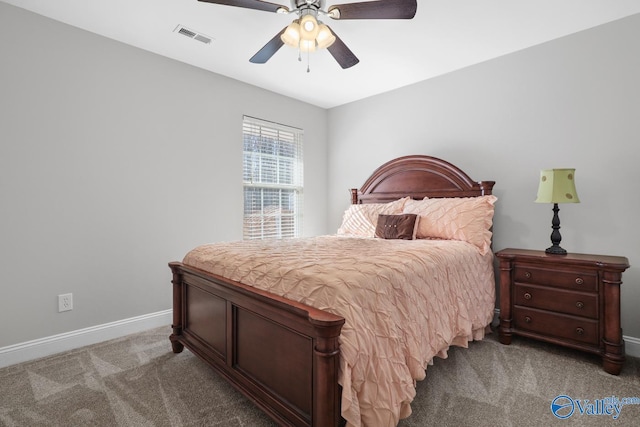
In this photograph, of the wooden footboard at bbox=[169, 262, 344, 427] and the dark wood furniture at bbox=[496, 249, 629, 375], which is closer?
the wooden footboard at bbox=[169, 262, 344, 427]

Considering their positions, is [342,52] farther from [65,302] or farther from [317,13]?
[65,302]

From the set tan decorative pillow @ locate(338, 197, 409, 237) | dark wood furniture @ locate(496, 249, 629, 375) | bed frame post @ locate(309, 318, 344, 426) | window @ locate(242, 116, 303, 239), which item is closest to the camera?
bed frame post @ locate(309, 318, 344, 426)

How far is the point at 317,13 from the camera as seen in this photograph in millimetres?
2025

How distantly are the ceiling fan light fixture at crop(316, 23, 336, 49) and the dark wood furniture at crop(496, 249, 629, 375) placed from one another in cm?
211

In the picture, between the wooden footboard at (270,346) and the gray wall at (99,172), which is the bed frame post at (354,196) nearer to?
the gray wall at (99,172)

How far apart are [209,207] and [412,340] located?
2555 millimetres

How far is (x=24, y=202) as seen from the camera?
7.63ft

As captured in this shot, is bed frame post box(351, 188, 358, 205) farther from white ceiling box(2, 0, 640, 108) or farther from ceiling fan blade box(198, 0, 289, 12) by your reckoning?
ceiling fan blade box(198, 0, 289, 12)

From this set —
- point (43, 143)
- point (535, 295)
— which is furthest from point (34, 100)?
point (535, 295)

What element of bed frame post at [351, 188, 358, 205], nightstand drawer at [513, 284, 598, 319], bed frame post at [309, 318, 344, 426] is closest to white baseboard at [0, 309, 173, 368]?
bed frame post at [309, 318, 344, 426]

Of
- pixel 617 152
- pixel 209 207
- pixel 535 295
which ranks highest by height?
pixel 617 152

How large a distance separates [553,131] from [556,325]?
5.32ft

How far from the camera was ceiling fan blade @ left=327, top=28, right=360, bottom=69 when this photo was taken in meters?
2.21

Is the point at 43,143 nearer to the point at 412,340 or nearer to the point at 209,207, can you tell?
the point at 209,207
